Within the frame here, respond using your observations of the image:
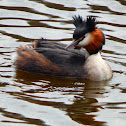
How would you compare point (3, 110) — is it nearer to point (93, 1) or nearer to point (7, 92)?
point (7, 92)

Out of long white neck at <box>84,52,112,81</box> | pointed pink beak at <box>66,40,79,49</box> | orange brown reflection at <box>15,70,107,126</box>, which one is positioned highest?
pointed pink beak at <box>66,40,79,49</box>

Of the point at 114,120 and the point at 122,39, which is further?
the point at 122,39

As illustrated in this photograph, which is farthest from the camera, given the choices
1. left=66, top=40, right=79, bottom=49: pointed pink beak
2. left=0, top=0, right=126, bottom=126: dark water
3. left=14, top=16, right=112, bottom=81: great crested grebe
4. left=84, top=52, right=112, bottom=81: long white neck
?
left=84, top=52, right=112, bottom=81: long white neck

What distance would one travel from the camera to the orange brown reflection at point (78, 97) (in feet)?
28.6

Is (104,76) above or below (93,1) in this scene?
below

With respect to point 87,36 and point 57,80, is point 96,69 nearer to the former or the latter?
point 87,36

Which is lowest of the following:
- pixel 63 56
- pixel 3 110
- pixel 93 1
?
pixel 3 110

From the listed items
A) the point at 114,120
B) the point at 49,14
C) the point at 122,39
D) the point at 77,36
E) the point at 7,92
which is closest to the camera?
the point at 114,120

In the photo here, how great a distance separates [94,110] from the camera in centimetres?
902

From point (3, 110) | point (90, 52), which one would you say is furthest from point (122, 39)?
point (3, 110)

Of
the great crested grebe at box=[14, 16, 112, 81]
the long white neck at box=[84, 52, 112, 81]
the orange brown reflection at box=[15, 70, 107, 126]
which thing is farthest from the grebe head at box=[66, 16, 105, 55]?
the orange brown reflection at box=[15, 70, 107, 126]

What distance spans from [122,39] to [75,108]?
13.7 feet

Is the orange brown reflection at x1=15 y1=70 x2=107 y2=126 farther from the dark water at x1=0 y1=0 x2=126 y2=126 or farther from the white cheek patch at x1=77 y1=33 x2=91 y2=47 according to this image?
the white cheek patch at x1=77 y1=33 x2=91 y2=47

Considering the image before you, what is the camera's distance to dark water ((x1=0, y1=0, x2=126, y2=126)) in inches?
341
